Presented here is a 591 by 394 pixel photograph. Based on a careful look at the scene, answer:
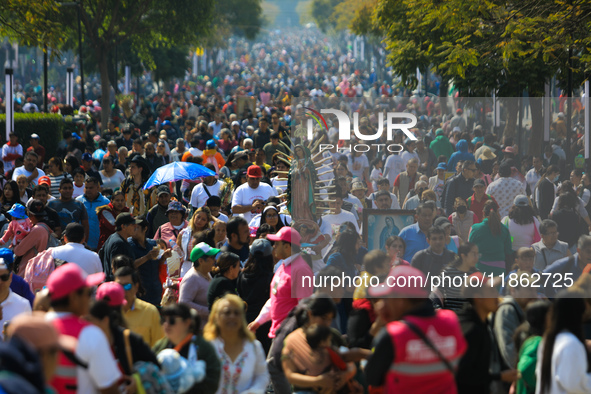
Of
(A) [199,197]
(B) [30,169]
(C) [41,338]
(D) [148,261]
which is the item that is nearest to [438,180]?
(D) [148,261]

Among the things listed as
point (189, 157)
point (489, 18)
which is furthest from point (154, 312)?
point (489, 18)

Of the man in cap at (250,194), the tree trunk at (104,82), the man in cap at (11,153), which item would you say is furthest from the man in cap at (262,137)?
the tree trunk at (104,82)

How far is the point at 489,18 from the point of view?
1471 centimetres

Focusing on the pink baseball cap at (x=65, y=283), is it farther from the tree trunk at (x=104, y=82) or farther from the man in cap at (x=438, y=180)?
the tree trunk at (x=104, y=82)

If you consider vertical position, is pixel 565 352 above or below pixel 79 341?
below

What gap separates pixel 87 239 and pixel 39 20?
1144 cm

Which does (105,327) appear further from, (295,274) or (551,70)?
(551,70)

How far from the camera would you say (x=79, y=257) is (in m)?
8.63

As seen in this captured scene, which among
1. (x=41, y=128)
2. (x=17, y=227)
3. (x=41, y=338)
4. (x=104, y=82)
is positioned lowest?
(x=41, y=338)

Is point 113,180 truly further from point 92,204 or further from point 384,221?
point 384,221

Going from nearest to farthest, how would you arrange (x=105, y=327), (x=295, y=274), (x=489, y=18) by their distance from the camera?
(x=105, y=327) < (x=295, y=274) < (x=489, y=18)

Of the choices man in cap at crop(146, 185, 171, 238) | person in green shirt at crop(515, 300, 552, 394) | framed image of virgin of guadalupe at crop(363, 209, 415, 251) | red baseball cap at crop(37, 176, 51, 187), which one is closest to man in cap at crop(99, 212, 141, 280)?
man in cap at crop(146, 185, 171, 238)

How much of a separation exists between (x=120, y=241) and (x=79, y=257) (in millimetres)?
665

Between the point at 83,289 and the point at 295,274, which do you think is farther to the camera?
the point at 295,274
